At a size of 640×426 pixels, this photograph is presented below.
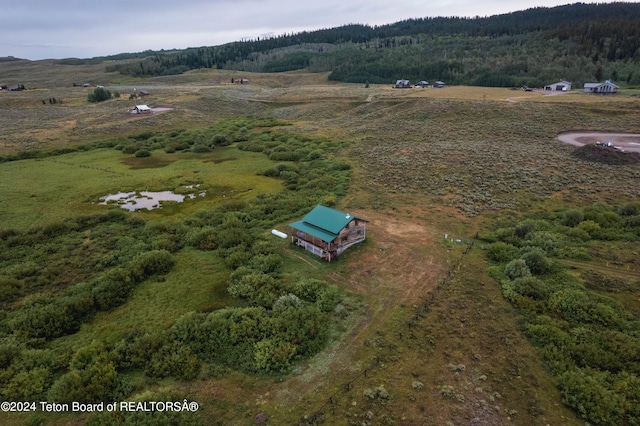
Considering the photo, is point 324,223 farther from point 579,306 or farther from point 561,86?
point 561,86

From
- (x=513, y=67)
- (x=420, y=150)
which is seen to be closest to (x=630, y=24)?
(x=513, y=67)

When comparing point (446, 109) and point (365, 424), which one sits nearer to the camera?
point (365, 424)

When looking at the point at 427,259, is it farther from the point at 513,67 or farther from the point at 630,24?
the point at 630,24

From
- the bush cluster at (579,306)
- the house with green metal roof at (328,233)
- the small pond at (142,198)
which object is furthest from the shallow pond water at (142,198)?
the bush cluster at (579,306)

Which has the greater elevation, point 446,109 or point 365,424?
point 446,109

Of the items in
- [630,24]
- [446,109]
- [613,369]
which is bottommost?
[613,369]
